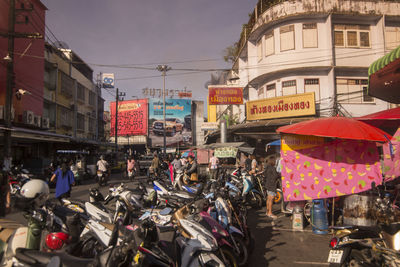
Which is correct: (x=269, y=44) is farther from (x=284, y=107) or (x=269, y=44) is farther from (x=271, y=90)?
(x=284, y=107)

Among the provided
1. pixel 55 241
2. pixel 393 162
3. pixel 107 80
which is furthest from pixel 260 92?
pixel 107 80

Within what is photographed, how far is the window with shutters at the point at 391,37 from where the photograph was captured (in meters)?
16.0

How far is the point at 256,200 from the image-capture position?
9.42m

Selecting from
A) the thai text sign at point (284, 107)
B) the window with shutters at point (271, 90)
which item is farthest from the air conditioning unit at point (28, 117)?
the window with shutters at point (271, 90)

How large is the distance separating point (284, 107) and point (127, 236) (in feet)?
48.0

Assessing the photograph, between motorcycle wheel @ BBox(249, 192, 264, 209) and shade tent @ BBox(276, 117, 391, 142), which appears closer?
shade tent @ BBox(276, 117, 391, 142)

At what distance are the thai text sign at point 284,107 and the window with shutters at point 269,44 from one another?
10.9 feet

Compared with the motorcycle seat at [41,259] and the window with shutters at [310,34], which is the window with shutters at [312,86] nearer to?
the window with shutters at [310,34]

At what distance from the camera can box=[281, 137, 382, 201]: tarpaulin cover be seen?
5742mm

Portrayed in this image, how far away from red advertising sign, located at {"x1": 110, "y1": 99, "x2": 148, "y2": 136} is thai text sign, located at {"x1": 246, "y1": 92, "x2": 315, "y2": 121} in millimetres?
31437

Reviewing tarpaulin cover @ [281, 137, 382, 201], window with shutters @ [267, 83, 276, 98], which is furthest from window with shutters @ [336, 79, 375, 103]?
tarpaulin cover @ [281, 137, 382, 201]

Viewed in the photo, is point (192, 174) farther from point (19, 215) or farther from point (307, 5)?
point (307, 5)

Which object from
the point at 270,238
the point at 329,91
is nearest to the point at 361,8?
the point at 329,91

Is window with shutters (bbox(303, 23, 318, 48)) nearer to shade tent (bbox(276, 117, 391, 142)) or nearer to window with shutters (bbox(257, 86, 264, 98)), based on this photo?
window with shutters (bbox(257, 86, 264, 98))
